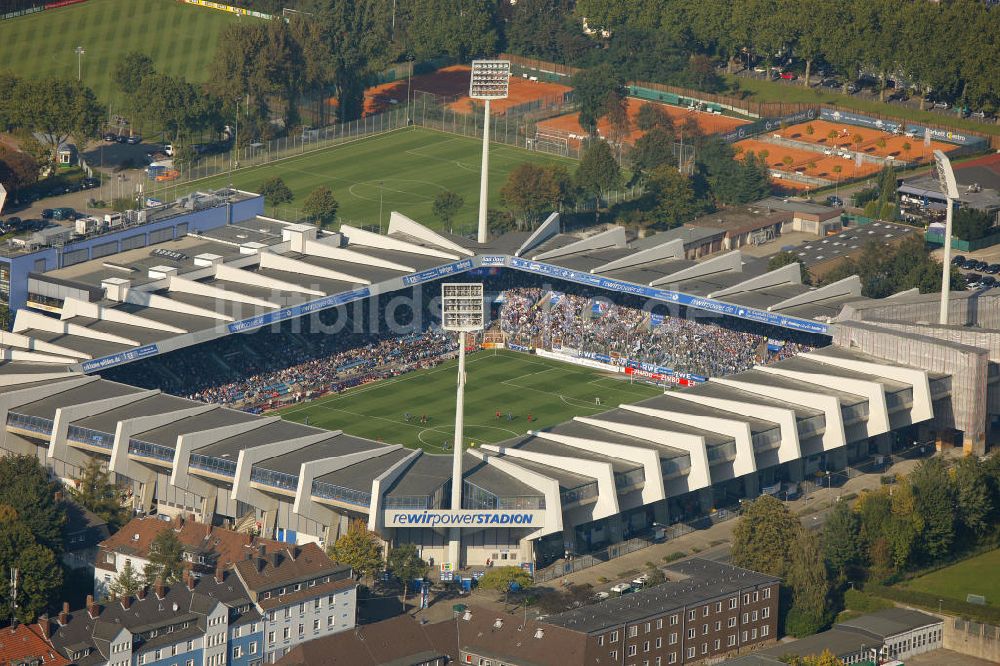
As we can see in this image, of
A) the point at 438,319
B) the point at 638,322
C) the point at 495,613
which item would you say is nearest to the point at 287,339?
the point at 438,319

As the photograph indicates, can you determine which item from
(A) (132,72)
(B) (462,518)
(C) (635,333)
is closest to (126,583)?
(B) (462,518)

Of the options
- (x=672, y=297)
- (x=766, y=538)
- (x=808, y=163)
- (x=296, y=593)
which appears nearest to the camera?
(x=296, y=593)

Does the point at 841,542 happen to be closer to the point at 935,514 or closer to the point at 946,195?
the point at 935,514

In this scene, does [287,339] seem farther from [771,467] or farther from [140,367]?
[771,467]

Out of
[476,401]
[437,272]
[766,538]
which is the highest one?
[437,272]

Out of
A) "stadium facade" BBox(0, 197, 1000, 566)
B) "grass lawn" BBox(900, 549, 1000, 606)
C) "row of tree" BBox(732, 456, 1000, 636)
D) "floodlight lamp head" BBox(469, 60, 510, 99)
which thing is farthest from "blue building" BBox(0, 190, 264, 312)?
"grass lawn" BBox(900, 549, 1000, 606)
